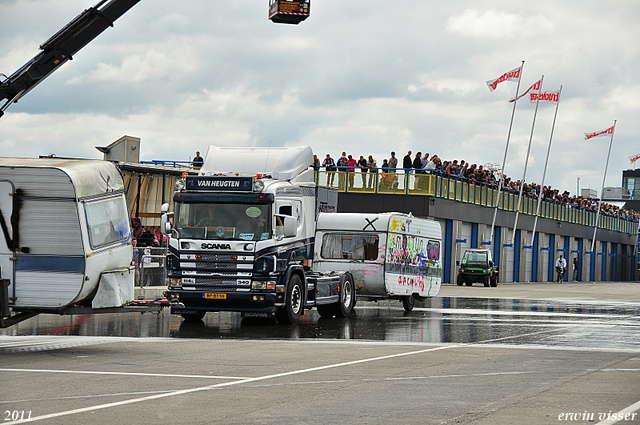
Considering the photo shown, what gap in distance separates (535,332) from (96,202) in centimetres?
967

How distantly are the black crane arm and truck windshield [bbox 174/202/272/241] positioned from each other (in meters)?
10.2

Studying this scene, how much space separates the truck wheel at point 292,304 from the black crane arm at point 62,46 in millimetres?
11502

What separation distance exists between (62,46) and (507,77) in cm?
3237

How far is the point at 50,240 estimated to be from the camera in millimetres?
13695

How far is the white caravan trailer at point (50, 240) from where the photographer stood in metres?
13.6

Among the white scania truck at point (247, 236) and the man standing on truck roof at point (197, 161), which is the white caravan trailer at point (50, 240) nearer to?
the white scania truck at point (247, 236)

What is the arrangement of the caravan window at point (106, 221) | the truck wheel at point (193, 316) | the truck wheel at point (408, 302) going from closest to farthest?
the caravan window at point (106, 221)
the truck wheel at point (193, 316)
the truck wheel at point (408, 302)

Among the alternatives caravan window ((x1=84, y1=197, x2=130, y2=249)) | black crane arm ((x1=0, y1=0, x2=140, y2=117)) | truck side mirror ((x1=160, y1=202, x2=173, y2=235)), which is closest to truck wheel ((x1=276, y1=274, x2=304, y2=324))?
truck side mirror ((x1=160, y1=202, x2=173, y2=235))

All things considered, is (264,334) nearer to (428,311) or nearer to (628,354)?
(628,354)

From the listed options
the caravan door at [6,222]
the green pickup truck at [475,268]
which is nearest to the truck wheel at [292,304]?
the caravan door at [6,222]

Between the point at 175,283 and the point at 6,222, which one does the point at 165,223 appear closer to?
the point at 175,283

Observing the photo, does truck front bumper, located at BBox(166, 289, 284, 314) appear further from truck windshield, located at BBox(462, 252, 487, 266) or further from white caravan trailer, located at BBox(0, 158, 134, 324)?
truck windshield, located at BBox(462, 252, 487, 266)

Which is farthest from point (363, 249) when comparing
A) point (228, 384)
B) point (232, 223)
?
point (228, 384)

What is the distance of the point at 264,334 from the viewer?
17.5m
